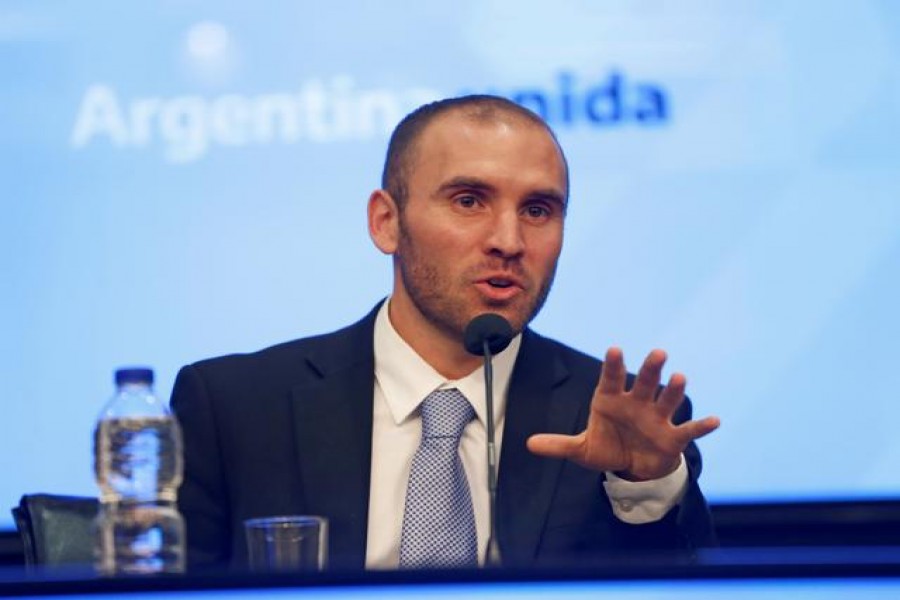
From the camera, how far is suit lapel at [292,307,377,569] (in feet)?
8.88

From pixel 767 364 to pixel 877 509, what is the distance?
37 centimetres

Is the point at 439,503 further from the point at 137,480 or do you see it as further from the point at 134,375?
the point at 134,375

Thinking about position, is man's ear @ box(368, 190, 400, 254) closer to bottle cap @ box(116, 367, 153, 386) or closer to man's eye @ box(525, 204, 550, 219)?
man's eye @ box(525, 204, 550, 219)

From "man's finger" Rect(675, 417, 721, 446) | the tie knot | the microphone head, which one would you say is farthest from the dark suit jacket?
the microphone head

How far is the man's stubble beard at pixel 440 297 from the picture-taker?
278 centimetres

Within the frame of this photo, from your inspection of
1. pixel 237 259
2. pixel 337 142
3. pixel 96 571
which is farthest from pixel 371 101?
pixel 96 571

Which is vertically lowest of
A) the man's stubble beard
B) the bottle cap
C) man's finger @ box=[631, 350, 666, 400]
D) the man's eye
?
the bottle cap

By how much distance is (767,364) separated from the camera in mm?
3322

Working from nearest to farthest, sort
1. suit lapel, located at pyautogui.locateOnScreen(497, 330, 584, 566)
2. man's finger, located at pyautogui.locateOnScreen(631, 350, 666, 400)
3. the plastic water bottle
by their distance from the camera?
the plastic water bottle < man's finger, located at pyautogui.locateOnScreen(631, 350, 666, 400) < suit lapel, located at pyautogui.locateOnScreen(497, 330, 584, 566)

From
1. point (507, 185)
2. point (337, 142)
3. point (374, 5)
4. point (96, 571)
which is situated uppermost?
point (374, 5)

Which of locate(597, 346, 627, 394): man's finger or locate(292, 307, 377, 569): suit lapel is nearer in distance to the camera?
locate(597, 346, 627, 394): man's finger

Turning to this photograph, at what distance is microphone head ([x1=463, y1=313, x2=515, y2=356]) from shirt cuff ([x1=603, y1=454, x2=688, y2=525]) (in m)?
0.35

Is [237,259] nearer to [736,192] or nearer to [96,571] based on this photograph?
[736,192]

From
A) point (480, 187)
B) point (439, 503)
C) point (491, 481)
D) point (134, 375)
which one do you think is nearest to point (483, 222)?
point (480, 187)
